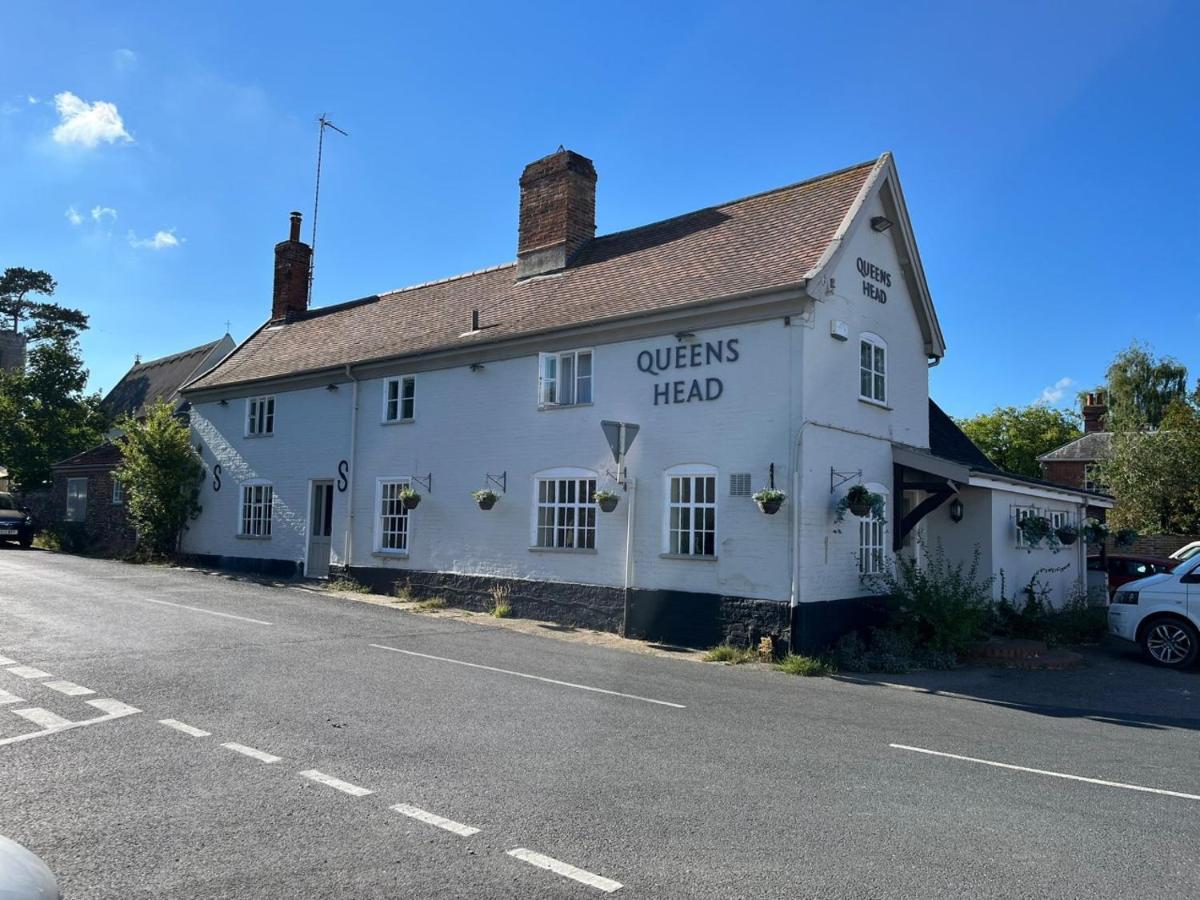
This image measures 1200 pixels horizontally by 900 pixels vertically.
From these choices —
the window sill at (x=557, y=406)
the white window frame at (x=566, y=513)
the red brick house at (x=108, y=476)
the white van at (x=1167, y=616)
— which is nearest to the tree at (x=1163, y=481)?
the white van at (x=1167, y=616)

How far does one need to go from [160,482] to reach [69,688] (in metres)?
17.3

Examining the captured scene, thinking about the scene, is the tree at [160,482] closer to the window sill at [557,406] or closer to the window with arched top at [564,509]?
the window with arched top at [564,509]

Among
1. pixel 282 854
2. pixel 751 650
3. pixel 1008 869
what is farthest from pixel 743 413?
pixel 282 854

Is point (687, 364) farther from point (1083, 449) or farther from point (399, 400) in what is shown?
point (1083, 449)

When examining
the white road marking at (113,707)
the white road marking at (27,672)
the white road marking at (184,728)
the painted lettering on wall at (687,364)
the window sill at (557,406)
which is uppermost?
the painted lettering on wall at (687,364)

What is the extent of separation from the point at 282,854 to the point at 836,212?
522 inches

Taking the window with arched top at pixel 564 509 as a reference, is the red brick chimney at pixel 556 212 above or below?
above

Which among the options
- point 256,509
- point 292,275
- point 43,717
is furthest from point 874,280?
point 292,275

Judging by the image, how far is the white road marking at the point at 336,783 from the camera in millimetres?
5676

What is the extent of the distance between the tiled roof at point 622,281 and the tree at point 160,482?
319 cm

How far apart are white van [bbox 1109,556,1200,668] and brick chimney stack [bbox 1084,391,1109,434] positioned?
4192 cm

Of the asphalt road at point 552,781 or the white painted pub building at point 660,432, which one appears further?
the white painted pub building at point 660,432

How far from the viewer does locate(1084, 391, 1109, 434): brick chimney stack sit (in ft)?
165

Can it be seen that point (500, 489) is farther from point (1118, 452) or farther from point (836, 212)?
point (1118, 452)
